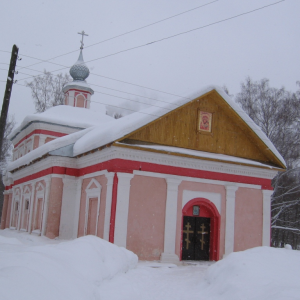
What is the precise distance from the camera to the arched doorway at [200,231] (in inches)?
468

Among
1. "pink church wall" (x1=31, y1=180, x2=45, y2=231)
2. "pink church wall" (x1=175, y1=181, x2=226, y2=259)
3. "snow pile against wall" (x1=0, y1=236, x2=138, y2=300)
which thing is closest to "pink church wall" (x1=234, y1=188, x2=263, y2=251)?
"pink church wall" (x1=175, y1=181, x2=226, y2=259)

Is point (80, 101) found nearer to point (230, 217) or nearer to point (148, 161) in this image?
point (148, 161)

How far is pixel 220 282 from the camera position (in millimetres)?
6508

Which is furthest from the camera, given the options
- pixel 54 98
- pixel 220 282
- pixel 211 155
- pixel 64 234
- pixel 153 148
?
pixel 54 98

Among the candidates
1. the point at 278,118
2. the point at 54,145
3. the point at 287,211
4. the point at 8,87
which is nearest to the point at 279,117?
the point at 278,118

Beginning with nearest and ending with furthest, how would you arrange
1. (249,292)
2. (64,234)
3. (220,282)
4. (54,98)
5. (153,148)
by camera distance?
(249,292) < (220,282) < (153,148) < (64,234) < (54,98)

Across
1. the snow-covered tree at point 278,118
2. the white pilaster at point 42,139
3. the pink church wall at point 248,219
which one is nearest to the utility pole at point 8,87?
the pink church wall at point 248,219

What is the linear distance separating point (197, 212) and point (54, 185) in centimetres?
466

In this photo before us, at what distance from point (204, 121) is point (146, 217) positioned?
338 centimetres

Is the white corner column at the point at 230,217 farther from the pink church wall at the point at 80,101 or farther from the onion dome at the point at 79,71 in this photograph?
the onion dome at the point at 79,71

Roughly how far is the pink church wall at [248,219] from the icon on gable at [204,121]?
223 centimetres

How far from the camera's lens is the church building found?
10.8m

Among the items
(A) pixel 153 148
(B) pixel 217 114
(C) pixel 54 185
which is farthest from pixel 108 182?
(B) pixel 217 114

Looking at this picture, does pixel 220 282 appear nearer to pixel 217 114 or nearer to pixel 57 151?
pixel 217 114
